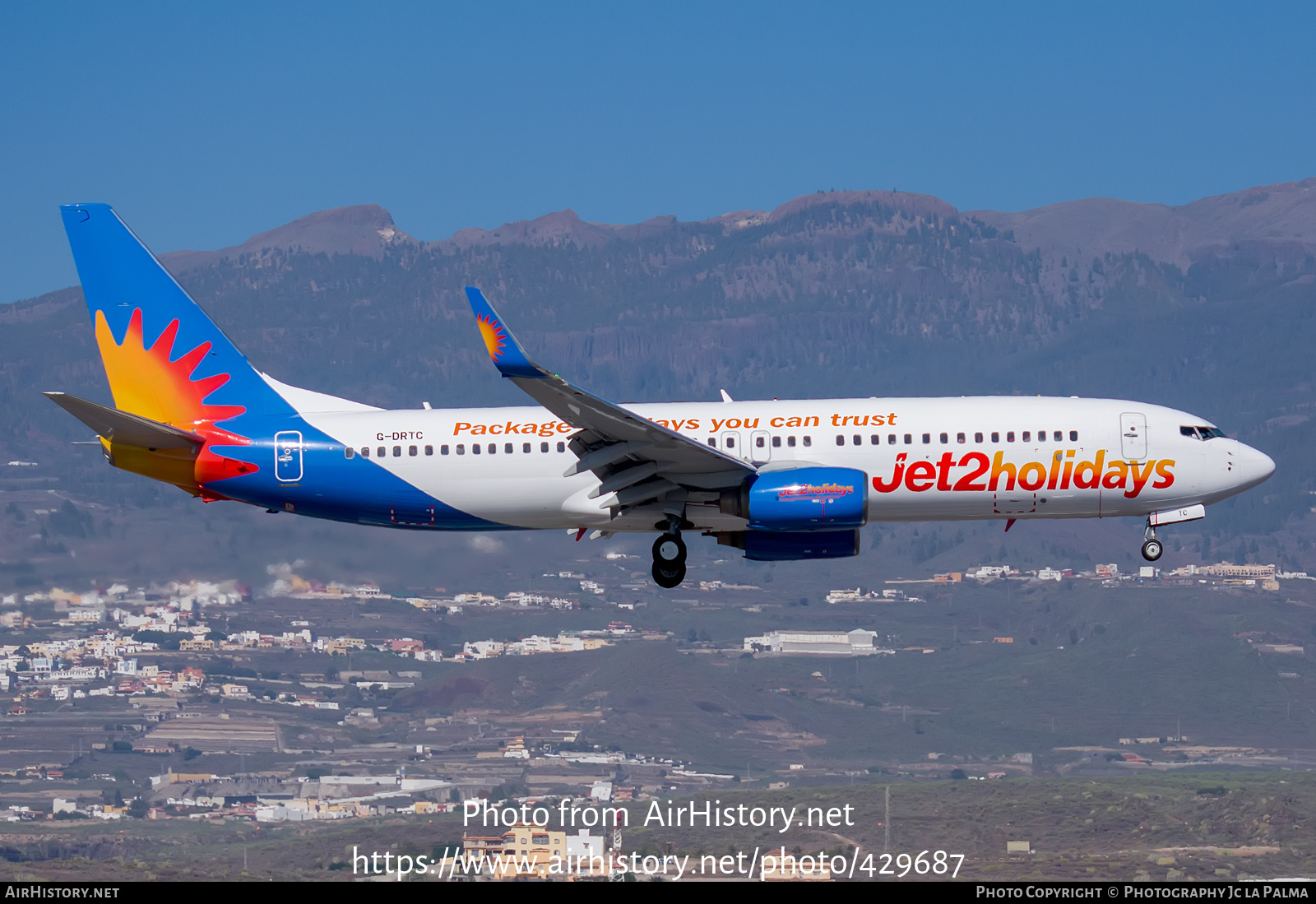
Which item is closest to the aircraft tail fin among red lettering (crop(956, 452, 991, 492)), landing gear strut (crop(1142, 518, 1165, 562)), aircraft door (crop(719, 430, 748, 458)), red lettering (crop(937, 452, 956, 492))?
aircraft door (crop(719, 430, 748, 458))

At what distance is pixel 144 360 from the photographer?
151 ft

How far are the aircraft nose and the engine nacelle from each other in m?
10.7

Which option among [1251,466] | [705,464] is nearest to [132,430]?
[705,464]

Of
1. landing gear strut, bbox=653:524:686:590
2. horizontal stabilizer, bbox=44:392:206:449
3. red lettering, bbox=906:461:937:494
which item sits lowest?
landing gear strut, bbox=653:524:686:590

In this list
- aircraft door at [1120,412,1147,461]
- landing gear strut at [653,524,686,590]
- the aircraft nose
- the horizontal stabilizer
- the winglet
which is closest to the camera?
the winglet

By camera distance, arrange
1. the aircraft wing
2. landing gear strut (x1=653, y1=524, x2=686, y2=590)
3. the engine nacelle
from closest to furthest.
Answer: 1. the aircraft wing
2. the engine nacelle
3. landing gear strut (x1=653, y1=524, x2=686, y2=590)

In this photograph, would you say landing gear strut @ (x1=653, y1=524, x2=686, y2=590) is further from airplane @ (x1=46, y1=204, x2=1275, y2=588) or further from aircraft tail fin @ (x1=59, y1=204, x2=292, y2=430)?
aircraft tail fin @ (x1=59, y1=204, x2=292, y2=430)

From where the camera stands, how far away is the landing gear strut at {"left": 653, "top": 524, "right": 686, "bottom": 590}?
1698 inches

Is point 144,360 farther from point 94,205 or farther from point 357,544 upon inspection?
point 357,544

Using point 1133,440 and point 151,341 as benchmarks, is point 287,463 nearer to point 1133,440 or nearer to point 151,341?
point 151,341

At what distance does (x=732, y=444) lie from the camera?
42969 millimetres

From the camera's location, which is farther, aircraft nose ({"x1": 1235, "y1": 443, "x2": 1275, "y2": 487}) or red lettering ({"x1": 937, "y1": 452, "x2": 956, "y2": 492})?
aircraft nose ({"x1": 1235, "y1": 443, "x2": 1275, "y2": 487})
